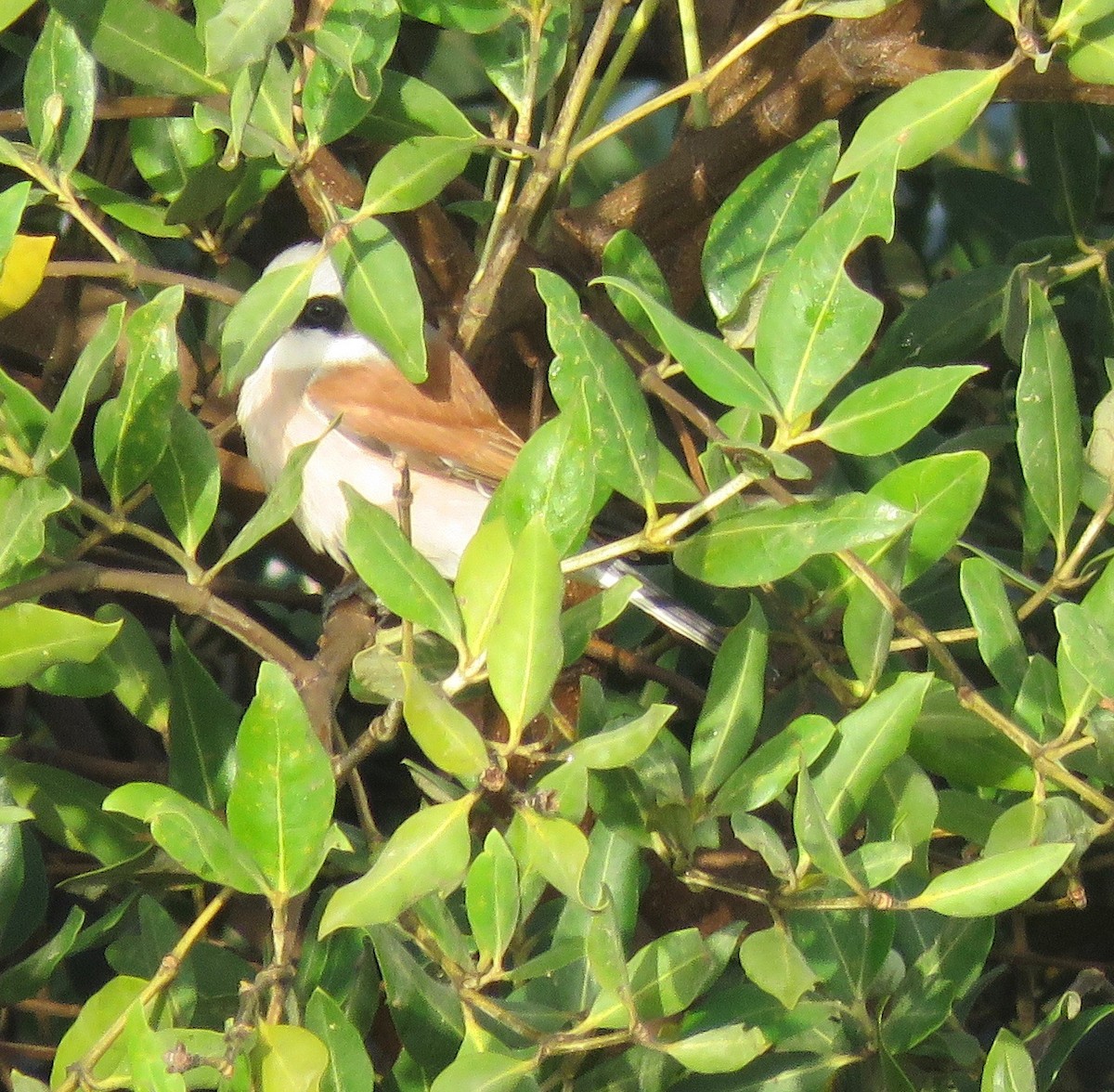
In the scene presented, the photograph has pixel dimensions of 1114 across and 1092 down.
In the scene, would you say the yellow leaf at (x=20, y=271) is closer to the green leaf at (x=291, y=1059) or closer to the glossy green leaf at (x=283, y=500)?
the glossy green leaf at (x=283, y=500)

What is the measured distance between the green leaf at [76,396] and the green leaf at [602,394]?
375mm

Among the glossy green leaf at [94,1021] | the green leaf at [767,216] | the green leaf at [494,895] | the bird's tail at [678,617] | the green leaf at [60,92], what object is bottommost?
the glossy green leaf at [94,1021]

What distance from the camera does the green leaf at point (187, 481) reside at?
1.41 m

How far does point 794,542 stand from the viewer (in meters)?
1.21

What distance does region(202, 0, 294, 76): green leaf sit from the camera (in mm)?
1146

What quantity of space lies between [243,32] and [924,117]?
0.65 metres

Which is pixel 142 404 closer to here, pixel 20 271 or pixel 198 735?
pixel 20 271

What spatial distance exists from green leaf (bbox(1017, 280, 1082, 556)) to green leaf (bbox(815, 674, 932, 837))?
1.05 ft

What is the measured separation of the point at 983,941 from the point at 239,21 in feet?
3.57

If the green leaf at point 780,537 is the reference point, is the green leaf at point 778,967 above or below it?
below

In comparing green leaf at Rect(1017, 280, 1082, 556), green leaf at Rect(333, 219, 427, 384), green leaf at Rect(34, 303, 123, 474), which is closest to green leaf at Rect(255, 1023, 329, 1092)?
green leaf at Rect(34, 303, 123, 474)

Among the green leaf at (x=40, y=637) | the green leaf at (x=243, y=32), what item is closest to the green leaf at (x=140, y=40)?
the green leaf at (x=243, y=32)

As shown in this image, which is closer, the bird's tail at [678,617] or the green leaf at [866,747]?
the green leaf at [866,747]

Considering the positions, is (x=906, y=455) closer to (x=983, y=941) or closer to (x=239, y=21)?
(x=983, y=941)
